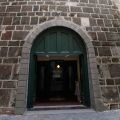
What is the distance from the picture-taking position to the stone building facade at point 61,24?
16.6 ft

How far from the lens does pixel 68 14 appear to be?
20.2 ft

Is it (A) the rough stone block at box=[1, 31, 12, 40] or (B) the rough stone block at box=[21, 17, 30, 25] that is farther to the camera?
(B) the rough stone block at box=[21, 17, 30, 25]

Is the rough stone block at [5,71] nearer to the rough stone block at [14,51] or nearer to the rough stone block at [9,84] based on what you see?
the rough stone block at [9,84]

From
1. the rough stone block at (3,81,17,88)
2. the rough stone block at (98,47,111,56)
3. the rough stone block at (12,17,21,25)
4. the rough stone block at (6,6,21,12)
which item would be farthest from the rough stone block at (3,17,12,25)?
the rough stone block at (98,47,111,56)

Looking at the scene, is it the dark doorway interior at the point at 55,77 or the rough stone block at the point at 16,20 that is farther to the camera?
the dark doorway interior at the point at 55,77

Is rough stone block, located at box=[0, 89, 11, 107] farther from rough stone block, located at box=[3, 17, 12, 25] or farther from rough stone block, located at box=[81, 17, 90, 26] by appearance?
rough stone block, located at box=[81, 17, 90, 26]

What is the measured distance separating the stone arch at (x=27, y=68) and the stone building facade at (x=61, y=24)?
0.06 metres

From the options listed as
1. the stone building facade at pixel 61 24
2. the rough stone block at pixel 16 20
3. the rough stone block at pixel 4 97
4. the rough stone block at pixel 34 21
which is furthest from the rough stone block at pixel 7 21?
the rough stone block at pixel 4 97

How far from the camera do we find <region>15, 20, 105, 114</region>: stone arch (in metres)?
4.85

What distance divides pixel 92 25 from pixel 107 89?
101 inches

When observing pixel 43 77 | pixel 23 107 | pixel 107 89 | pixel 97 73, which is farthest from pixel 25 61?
pixel 43 77

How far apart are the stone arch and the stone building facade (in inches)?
2.5

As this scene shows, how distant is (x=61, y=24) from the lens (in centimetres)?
588

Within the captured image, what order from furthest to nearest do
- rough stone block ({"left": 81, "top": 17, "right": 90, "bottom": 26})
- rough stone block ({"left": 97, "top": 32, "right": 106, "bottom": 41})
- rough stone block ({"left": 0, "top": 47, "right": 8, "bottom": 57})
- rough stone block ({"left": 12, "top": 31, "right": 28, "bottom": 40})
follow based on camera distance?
1. rough stone block ({"left": 81, "top": 17, "right": 90, "bottom": 26})
2. rough stone block ({"left": 97, "top": 32, "right": 106, "bottom": 41})
3. rough stone block ({"left": 12, "top": 31, "right": 28, "bottom": 40})
4. rough stone block ({"left": 0, "top": 47, "right": 8, "bottom": 57})
